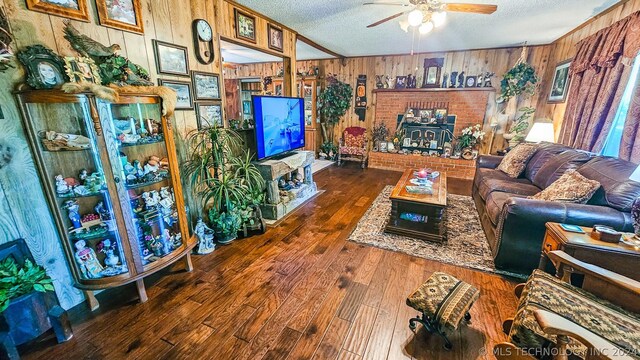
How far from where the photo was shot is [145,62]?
202 cm

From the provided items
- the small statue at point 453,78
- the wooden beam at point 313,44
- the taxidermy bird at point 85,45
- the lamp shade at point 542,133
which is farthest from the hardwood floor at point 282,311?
the small statue at point 453,78

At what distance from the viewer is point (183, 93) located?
2344mm

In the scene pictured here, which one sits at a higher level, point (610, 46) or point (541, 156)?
point (610, 46)

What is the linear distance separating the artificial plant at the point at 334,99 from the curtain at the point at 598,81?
3.74 meters

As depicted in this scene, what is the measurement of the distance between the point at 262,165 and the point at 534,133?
159 inches

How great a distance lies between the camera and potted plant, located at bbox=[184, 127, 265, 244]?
238 cm

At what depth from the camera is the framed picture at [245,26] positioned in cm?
283

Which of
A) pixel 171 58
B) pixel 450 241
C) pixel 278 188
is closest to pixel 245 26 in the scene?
pixel 171 58

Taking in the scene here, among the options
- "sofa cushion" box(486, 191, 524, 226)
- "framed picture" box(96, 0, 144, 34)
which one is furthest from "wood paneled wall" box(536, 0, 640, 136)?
"framed picture" box(96, 0, 144, 34)

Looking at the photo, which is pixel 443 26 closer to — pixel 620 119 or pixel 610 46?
pixel 610 46

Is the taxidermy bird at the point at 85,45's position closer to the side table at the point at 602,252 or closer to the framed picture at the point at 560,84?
the side table at the point at 602,252

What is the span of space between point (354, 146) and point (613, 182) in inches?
169

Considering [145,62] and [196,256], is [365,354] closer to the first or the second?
[196,256]

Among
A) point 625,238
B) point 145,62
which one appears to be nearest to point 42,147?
point 145,62
